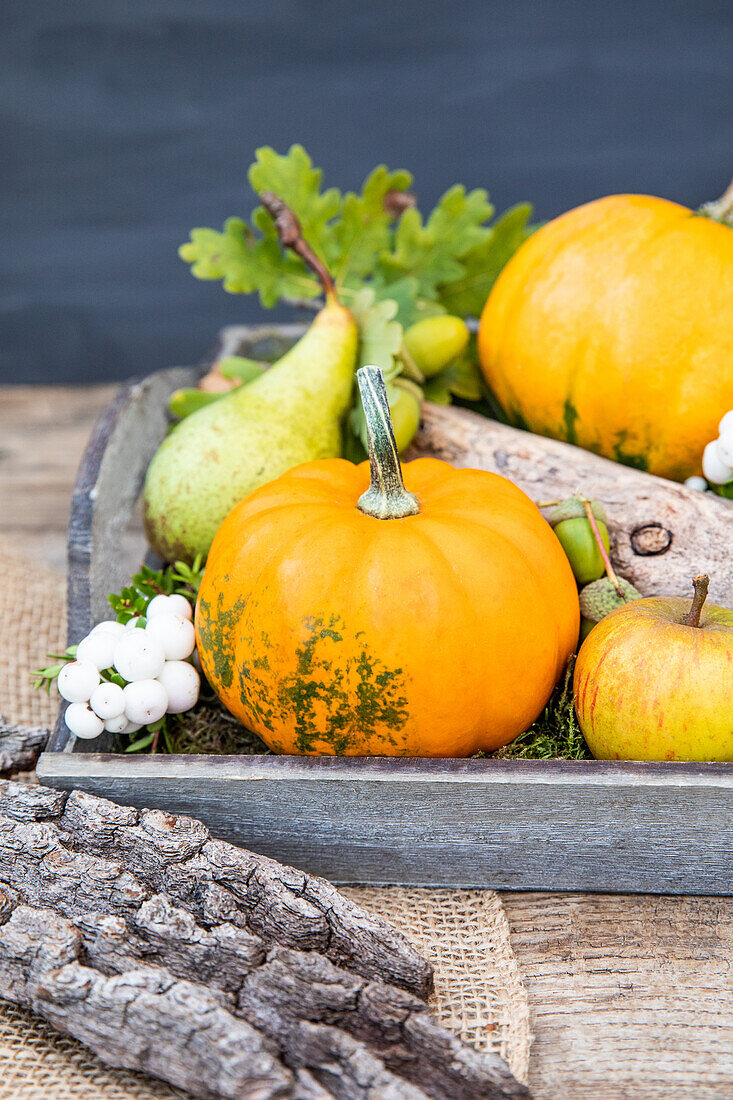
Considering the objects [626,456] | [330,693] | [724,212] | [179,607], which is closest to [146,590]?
[179,607]

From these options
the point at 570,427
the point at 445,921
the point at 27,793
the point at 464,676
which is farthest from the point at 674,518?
the point at 27,793

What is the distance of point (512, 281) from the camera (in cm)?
122

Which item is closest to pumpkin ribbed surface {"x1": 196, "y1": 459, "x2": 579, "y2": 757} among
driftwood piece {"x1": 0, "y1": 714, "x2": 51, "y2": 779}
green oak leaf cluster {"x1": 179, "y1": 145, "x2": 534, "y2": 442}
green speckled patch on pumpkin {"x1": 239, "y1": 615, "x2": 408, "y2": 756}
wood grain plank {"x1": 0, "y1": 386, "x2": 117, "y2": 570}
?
green speckled patch on pumpkin {"x1": 239, "y1": 615, "x2": 408, "y2": 756}

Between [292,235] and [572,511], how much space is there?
0.55 meters

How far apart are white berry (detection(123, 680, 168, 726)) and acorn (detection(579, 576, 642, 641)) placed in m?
0.43

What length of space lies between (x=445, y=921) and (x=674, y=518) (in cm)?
48

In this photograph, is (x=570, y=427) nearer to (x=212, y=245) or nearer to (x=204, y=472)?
(x=204, y=472)

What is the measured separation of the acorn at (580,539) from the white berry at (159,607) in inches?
16.6

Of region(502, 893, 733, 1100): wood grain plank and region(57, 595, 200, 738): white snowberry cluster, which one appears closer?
region(502, 893, 733, 1100): wood grain plank

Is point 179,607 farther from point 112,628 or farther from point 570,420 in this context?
point 570,420

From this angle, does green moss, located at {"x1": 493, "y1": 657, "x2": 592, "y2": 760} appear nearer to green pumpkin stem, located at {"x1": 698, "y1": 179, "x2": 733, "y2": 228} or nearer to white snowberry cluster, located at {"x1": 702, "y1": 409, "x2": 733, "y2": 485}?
white snowberry cluster, located at {"x1": 702, "y1": 409, "x2": 733, "y2": 485}

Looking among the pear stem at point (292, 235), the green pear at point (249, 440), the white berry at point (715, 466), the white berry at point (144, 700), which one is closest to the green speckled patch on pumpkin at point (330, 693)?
the white berry at point (144, 700)

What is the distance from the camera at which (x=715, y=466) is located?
106cm

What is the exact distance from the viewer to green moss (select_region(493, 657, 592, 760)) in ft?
3.07
